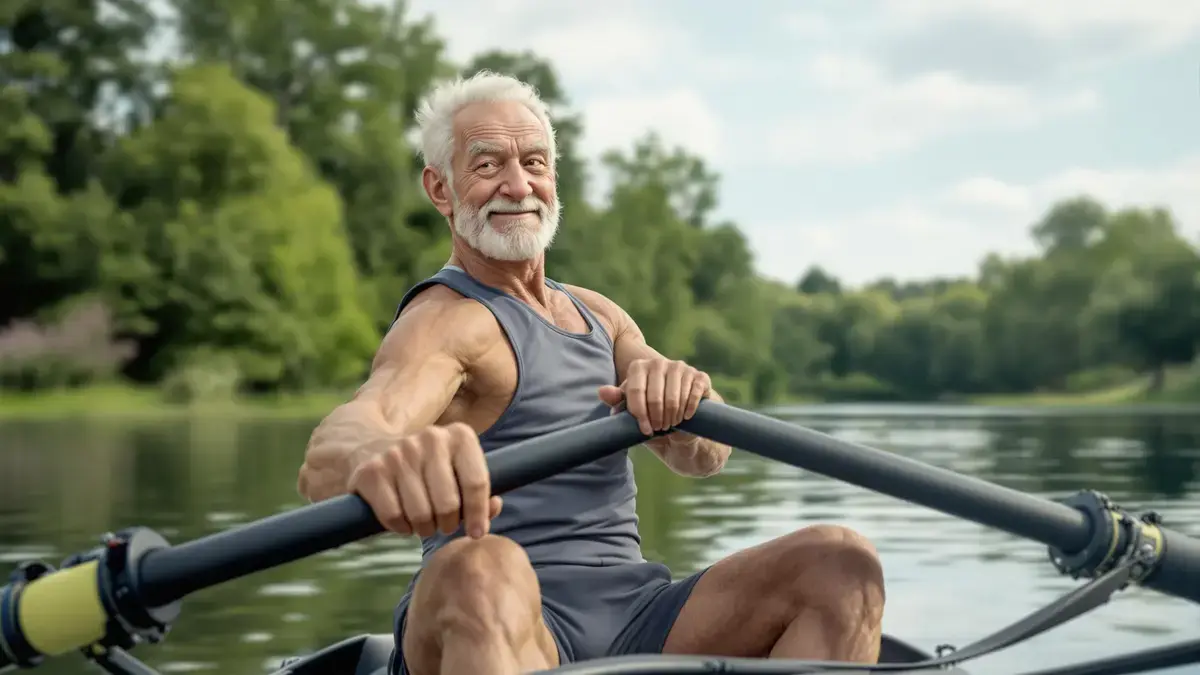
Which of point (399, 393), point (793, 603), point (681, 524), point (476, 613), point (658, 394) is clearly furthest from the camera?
point (681, 524)

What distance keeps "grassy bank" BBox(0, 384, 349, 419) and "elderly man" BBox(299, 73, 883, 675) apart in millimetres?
39931

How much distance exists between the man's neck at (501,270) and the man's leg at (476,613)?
72 centimetres

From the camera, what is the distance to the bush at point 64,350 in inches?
1799

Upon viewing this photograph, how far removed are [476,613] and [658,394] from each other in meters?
0.48

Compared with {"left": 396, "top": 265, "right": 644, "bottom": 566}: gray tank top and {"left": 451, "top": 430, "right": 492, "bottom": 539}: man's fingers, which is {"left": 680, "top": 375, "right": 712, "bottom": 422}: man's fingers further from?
{"left": 451, "top": 430, "right": 492, "bottom": 539}: man's fingers

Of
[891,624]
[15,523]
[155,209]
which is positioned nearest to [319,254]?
[155,209]

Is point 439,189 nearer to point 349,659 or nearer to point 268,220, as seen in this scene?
point 349,659

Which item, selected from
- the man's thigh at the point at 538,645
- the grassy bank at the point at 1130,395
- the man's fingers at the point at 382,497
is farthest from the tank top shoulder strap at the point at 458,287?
the grassy bank at the point at 1130,395

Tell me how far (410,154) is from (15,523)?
4280cm

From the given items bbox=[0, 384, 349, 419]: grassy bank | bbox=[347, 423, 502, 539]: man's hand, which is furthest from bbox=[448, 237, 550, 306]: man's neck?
bbox=[0, 384, 349, 419]: grassy bank

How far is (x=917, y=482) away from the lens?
110 inches

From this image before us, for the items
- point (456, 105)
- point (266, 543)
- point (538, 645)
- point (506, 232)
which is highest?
point (456, 105)

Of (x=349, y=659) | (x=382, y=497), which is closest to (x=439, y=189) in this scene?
(x=382, y=497)

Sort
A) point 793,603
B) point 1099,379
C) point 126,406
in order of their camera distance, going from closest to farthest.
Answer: point 793,603 → point 126,406 → point 1099,379
